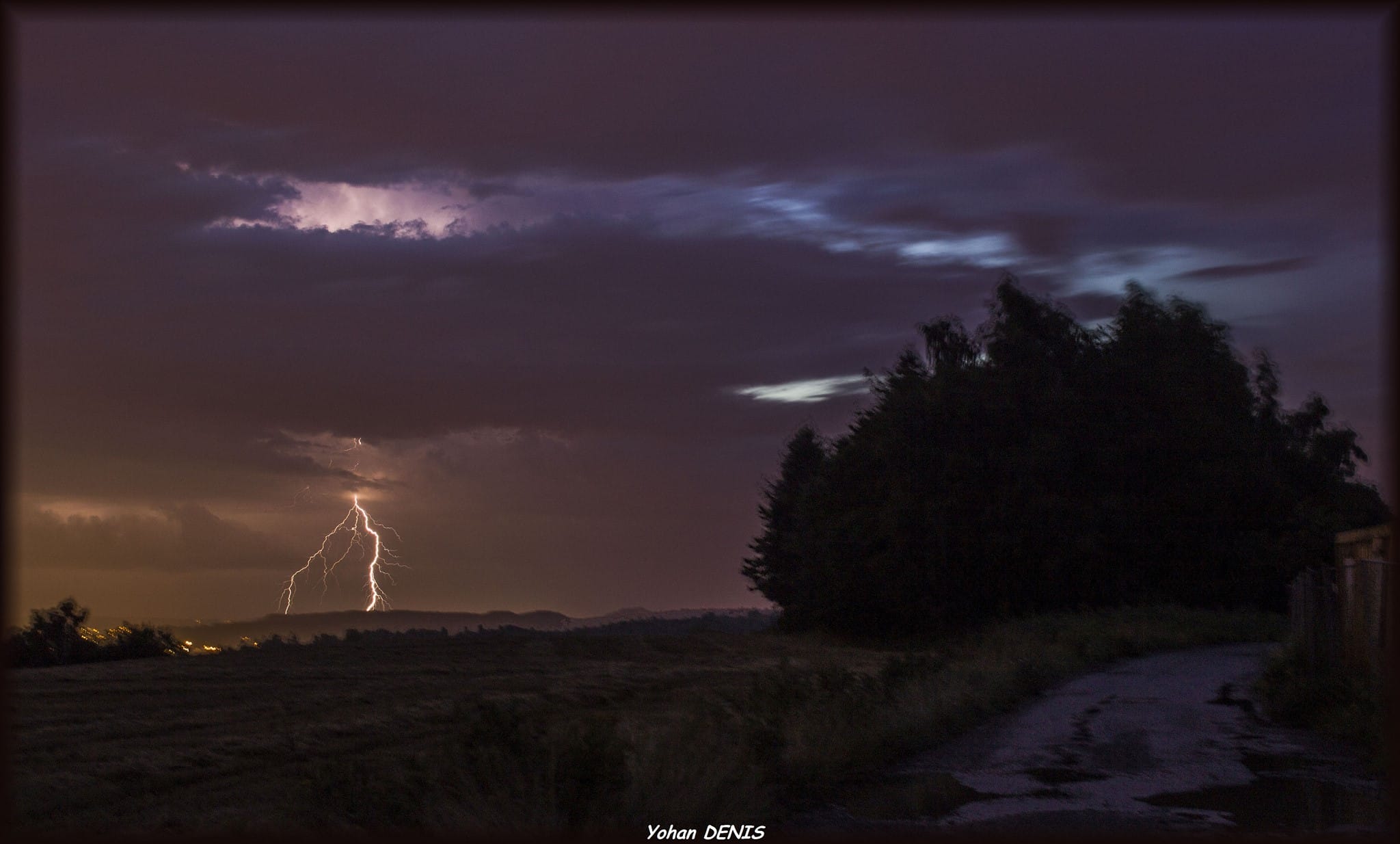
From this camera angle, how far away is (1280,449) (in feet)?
152

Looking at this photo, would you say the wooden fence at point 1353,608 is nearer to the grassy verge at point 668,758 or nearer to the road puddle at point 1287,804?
the road puddle at point 1287,804

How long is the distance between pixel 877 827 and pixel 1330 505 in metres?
41.0

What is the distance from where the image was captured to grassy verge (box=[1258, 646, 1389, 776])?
455 inches

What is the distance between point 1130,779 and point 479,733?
5918mm

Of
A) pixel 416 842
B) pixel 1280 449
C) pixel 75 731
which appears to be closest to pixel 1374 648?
pixel 416 842

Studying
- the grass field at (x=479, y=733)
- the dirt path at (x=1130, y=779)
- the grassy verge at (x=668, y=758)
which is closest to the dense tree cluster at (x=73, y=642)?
the grass field at (x=479, y=733)

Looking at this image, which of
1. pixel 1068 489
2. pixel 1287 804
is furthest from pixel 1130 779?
pixel 1068 489

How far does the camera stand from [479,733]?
8289 mm

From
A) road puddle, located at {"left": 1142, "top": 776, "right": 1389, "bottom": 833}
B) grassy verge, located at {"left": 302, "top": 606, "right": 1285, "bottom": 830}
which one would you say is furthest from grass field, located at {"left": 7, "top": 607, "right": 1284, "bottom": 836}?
road puddle, located at {"left": 1142, "top": 776, "right": 1389, "bottom": 833}

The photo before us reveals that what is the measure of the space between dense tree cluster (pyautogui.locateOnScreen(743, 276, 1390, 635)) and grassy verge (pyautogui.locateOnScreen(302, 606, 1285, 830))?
25.7m

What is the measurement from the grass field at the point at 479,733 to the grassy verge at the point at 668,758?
0.07 feet

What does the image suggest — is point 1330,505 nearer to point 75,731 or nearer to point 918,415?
point 918,415

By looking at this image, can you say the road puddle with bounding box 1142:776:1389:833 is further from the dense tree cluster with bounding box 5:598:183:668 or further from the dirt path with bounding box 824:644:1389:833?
the dense tree cluster with bounding box 5:598:183:668

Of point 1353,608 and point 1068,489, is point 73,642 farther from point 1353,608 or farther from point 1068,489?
point 1068,489
